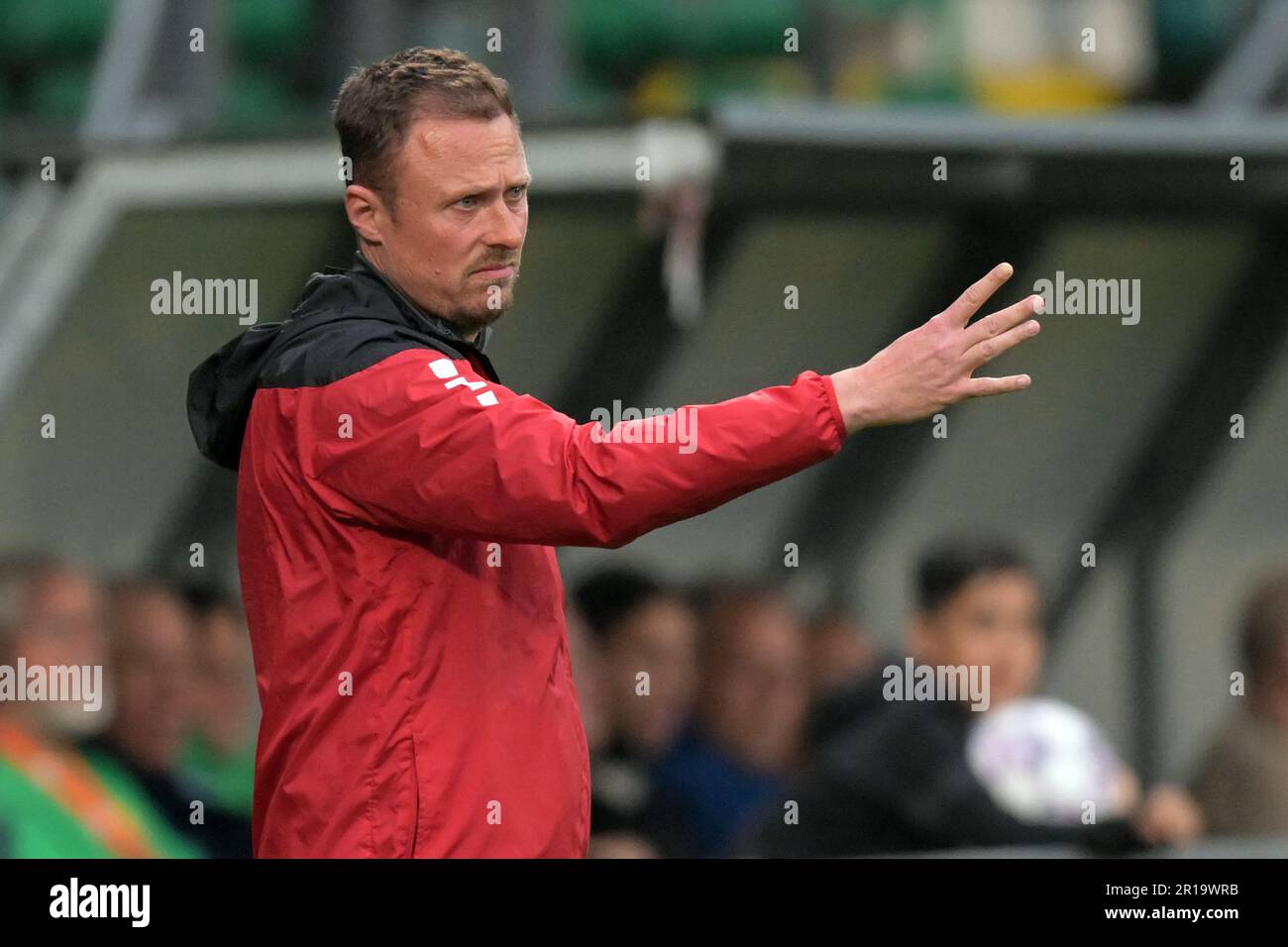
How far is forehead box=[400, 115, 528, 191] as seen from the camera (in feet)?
10.1

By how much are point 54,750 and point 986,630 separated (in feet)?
7.57

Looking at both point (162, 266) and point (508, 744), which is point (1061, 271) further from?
point (508, 744)

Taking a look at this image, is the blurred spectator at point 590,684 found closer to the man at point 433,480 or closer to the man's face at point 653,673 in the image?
the man's face at point 653,673

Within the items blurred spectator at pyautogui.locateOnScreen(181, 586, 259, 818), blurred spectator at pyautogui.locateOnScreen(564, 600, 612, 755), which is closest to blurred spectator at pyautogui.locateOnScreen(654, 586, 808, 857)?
blurred spectator at pyautogui.locateOnScreen(564, 600, 612, 755)

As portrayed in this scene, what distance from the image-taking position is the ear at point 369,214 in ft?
10.3

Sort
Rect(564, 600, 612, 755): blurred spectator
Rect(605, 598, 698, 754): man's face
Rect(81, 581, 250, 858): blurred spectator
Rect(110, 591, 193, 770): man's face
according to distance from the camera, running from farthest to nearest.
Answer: Rect(605, 598, 698, 754): man's face → Rect(564, 600, 612, 755): blurred spectator → Rect(110, 591, 193, 770): man's face → Rect(81, 581, 250, 858): blurred spectator

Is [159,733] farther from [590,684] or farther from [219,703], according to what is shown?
[590,684]

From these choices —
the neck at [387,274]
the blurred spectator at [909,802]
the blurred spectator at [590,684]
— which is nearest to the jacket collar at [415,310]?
the neck at [387,274]

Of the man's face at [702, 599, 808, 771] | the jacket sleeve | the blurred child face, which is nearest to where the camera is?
the jacket sleeve

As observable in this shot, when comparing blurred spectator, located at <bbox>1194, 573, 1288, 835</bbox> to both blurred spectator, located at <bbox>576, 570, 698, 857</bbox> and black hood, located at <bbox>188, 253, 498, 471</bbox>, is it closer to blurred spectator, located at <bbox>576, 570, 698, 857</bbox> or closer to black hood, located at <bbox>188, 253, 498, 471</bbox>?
blurred spectator, located at <bbox>576, 570, 698, 857</bbox>

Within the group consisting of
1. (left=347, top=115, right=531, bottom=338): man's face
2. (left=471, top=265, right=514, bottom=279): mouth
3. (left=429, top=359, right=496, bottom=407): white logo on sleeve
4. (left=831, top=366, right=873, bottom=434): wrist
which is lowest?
(left=831, top=366, right=873, bottom=434): wrist

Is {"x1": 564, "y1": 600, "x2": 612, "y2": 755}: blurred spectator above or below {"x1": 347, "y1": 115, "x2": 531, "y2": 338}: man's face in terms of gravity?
below
